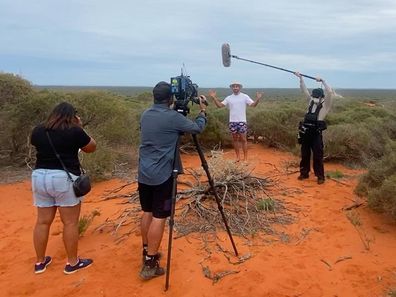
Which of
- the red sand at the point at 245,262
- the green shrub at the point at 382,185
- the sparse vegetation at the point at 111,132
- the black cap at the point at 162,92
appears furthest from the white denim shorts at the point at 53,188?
the green shrub at the point at 382,185

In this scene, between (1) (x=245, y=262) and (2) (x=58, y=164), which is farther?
(1) (x=245, y=262)

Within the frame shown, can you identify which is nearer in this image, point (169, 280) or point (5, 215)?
point (169, 280)

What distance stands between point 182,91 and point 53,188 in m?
1.52

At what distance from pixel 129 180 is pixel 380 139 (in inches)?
238

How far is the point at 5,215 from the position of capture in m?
6.35

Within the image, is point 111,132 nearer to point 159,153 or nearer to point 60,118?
point 60,118

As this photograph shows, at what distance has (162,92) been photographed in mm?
4062

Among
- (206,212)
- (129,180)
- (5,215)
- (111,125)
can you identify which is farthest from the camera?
(111,125)

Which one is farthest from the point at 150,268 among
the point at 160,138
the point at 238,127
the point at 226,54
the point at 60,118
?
the point at 238,127

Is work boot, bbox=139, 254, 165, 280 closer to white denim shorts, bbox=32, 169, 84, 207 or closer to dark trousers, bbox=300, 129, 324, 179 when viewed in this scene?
white denim shorts, bbox=32, 169, 84, 207

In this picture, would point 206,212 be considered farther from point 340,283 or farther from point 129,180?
point 129,180

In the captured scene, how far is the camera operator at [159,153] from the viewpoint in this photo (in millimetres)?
4039

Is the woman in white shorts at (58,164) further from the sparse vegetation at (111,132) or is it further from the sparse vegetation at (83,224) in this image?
the sparse vegetation at (111,132)

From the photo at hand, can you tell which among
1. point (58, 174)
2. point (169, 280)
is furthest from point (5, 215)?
point (169, 280)
